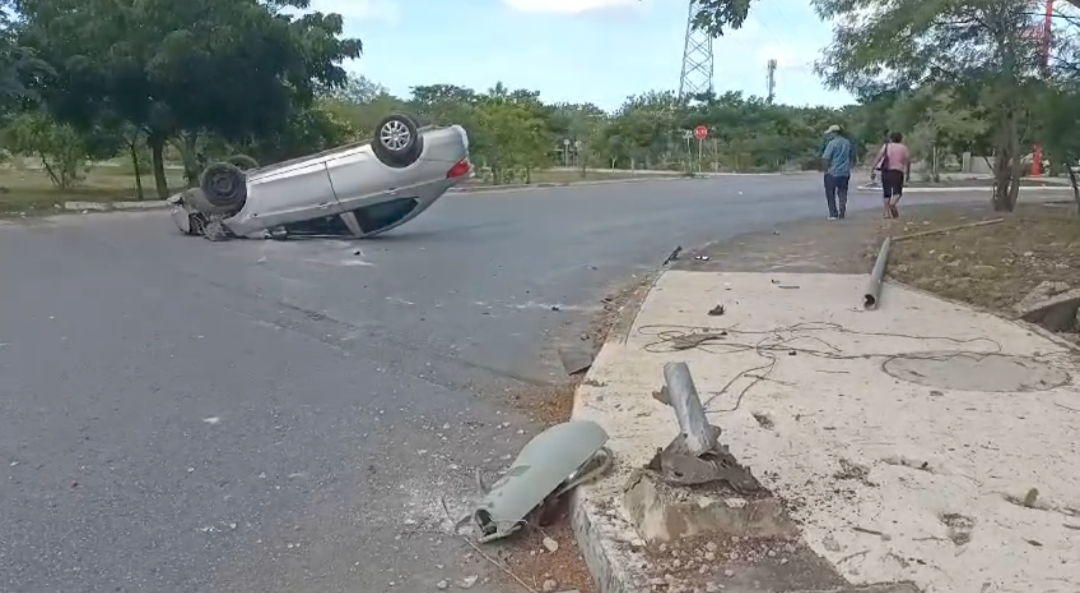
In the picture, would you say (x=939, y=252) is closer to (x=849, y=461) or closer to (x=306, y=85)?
(x=849, y=461)

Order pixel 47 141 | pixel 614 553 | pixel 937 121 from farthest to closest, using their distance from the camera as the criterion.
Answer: pixel 47 141 → pixel 937 121 → pixel 614 553

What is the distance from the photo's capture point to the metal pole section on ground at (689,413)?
416 centimetres

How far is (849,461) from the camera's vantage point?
4.58 metres

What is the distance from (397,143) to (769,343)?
29.9ft

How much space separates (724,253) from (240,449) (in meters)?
9.03

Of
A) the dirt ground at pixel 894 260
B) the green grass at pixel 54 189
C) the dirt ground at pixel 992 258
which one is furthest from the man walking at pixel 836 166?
the green grass at pixel 54 189

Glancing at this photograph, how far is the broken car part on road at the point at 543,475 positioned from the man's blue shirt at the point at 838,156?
13.8 m

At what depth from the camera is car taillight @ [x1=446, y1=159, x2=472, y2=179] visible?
15547 mm

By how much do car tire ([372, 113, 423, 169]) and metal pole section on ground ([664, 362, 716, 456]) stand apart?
10954mm

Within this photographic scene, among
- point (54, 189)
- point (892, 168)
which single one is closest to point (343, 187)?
point (892, 168)

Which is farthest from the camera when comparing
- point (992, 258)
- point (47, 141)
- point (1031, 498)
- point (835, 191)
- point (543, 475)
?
point (47, 141)

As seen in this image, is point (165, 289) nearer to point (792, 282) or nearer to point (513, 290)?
point (513, 290)

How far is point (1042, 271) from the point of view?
10602 mm

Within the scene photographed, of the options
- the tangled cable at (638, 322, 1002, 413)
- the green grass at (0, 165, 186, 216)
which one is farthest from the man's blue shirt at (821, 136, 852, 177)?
the green grass at (0, 165, 186, 216)
